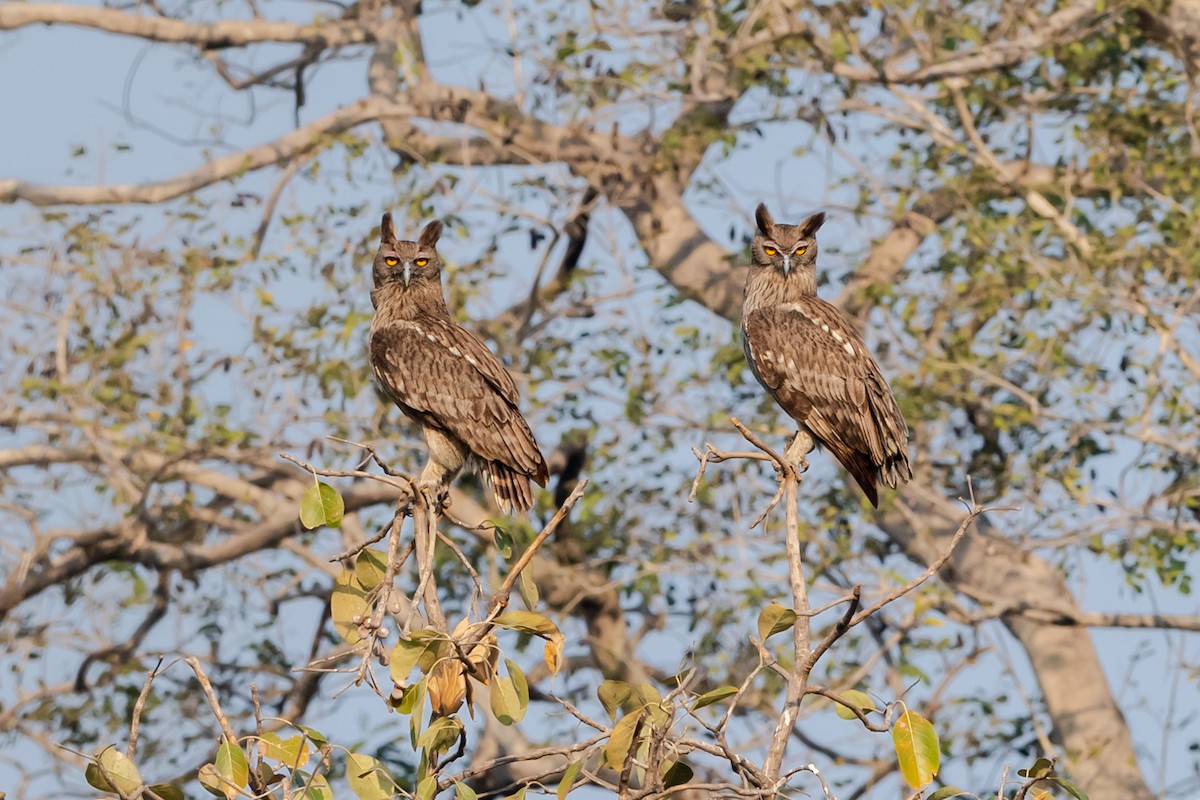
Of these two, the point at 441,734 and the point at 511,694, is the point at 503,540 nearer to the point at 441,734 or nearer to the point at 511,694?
the point at 511,694

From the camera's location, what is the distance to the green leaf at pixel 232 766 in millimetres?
3090

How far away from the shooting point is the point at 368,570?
12.9ft

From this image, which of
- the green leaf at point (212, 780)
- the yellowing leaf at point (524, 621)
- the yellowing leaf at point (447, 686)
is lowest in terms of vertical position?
the green leaf at point (212, 780)

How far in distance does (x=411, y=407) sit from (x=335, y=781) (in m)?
6.42

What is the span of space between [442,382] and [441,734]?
2622 mm

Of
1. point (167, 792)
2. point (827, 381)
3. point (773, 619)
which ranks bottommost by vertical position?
point (167, 792)

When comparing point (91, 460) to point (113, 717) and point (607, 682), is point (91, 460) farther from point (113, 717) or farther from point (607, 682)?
point (607, 682)

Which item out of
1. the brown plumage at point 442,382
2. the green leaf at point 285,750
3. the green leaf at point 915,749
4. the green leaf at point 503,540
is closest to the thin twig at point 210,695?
the green leaf at point 285,750

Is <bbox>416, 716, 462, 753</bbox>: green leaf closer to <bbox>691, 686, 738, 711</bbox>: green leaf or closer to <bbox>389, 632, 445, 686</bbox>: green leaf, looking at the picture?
<bbox>389, 632, 445, 686</bbox>: green leaf

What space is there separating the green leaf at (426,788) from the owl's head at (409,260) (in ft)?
9.99

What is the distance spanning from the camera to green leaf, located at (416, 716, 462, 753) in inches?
125

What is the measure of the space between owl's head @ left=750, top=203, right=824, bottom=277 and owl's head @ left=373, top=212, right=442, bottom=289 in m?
1.30

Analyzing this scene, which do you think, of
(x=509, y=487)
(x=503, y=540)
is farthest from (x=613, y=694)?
(x=509, y=487)

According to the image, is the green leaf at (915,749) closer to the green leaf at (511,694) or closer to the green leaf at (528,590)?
the green leaf at (511,694)
